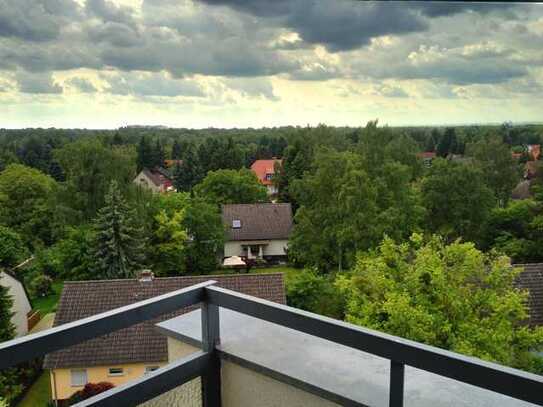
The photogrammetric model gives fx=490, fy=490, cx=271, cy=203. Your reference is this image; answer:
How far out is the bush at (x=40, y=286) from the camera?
540 inches

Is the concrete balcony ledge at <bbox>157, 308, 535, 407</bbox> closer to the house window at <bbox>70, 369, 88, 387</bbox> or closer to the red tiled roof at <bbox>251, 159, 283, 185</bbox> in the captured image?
the house window at <bbox>70, 369, 88, 387</bbox>

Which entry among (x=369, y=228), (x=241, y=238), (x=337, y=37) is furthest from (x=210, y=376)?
(x=241, y=238)

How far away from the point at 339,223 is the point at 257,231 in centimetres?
712

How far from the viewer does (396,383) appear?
1026 millimetres

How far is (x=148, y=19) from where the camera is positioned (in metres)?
3.13

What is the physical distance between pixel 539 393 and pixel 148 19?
119 inches

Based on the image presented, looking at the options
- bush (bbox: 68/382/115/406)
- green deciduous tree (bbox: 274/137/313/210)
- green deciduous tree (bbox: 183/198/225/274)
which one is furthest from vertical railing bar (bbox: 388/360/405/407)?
green deciduous tree (bbox: 274/137/313/210)

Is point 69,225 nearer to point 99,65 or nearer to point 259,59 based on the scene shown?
point 99,65

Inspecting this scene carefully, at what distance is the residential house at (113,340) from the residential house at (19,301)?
3039 mm

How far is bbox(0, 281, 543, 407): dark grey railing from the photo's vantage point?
0.87m

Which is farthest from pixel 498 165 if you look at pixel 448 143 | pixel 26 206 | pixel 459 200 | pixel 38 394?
pixel 448 143

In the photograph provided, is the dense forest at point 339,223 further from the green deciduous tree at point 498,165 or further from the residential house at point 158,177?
the residential house at point 158,177

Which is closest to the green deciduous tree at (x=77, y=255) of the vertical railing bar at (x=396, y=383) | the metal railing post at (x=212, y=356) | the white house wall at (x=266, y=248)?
the white house wall at (x=266, y=248)

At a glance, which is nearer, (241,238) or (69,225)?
(69,225)
